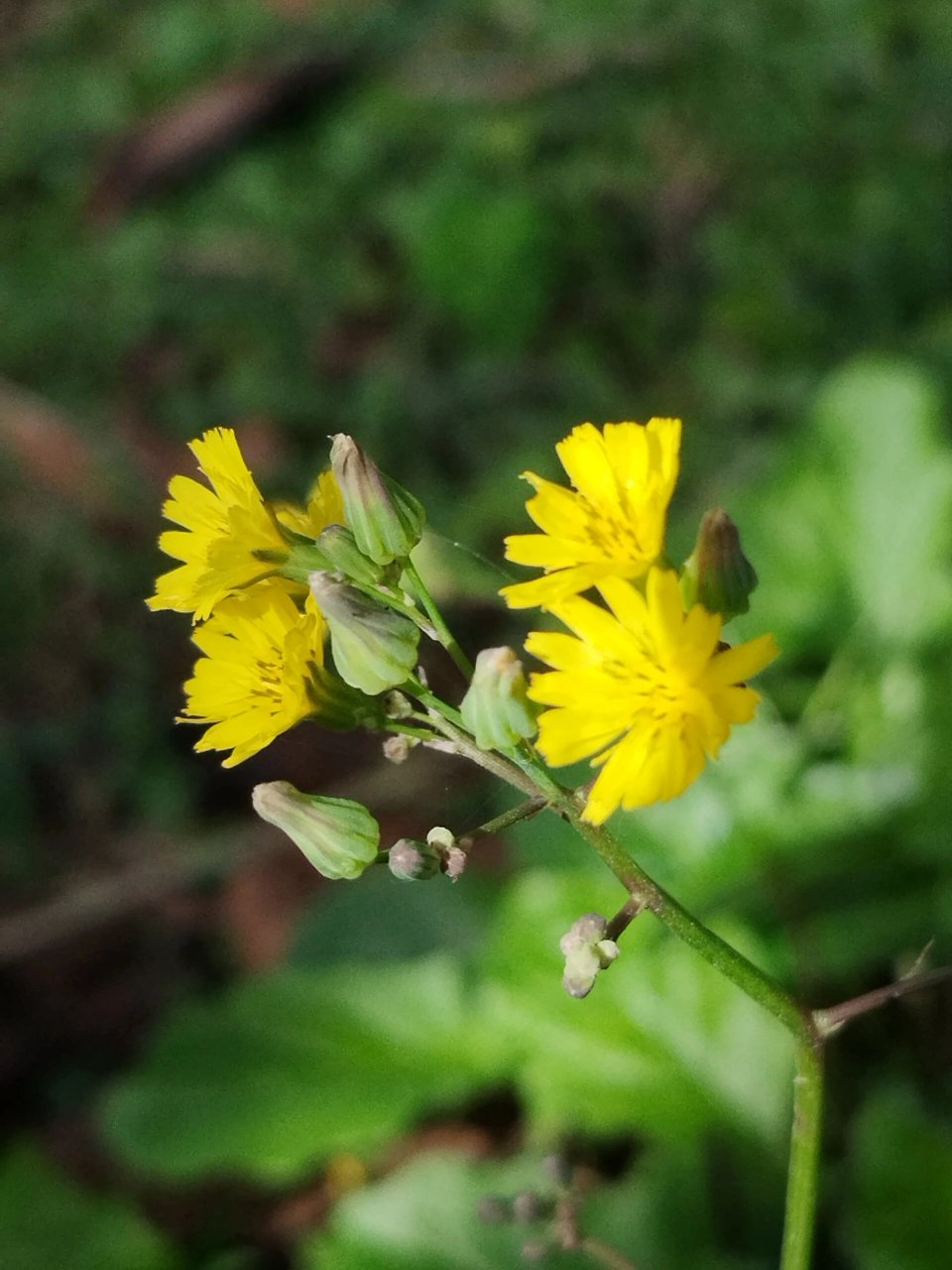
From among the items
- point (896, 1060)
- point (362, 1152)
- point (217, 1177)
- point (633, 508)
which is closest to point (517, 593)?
point (633, 508)

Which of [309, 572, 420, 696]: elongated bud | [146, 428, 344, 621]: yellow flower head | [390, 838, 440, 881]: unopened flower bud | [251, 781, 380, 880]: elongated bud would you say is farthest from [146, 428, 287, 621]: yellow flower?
[390, 838, 440, 881]: unopened flower bud

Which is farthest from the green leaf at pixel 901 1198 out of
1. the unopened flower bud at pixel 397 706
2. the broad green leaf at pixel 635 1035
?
the unopened flower bud at pixel 397 706

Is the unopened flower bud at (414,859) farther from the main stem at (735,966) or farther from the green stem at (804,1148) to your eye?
the green stem at (804,1148)

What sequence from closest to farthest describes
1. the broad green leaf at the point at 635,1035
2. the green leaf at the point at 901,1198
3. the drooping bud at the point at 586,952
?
1. the drooping bud at the point at 586,952
2. the green leaf at the point at 901,1198
3. the broad green leaf at the point at 635,1035

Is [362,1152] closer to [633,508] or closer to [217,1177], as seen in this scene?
[217,1177]

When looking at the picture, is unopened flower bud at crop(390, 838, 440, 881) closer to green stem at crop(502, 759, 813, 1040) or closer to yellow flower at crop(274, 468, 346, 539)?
green stem at crop(502, 759, 813, 1040)

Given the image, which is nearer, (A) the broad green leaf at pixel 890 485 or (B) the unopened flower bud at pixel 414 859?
(B) the unopened flower bud at pixel 414 859
